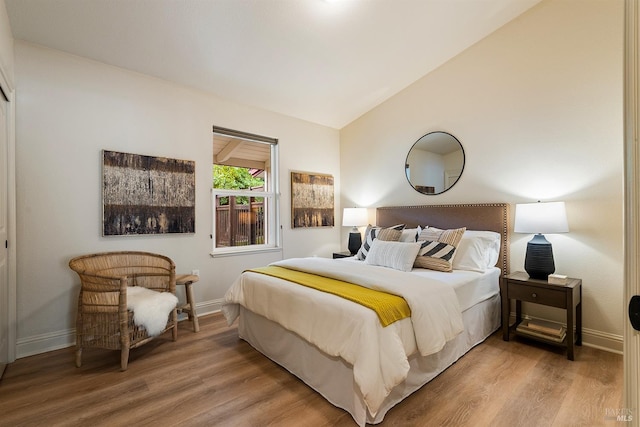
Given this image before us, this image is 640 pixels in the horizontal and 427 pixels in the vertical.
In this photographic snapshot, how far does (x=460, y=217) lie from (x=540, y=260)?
3.00 feet

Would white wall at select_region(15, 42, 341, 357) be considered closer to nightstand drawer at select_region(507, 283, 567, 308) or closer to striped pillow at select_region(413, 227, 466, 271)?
striped pillow at select_region(413, 227, 466, 271)

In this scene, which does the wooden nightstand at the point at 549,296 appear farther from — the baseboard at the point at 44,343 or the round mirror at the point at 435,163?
the baseboard at the point at 44,343

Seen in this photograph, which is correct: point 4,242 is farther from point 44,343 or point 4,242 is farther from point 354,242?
point 354,242

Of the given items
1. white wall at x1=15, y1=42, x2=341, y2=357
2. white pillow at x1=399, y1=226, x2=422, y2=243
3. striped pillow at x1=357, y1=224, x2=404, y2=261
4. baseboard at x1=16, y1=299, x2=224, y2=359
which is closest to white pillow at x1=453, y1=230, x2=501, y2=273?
white pillow at x1=399, y1=226, x2=422, y2=243

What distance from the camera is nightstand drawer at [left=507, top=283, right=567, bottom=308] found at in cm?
237

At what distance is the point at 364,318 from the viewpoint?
164cm

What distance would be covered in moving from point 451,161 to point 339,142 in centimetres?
198

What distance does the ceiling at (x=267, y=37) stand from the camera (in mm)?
Result: 2377

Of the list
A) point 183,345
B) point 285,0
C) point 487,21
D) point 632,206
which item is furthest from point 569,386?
point 285,0

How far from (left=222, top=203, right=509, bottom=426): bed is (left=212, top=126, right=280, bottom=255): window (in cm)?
124

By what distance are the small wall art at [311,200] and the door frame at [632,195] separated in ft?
12.3

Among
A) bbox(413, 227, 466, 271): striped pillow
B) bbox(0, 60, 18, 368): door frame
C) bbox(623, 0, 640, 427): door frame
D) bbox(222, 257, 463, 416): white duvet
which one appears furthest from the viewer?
bbox(413, 227, 466, 271): striped pillow

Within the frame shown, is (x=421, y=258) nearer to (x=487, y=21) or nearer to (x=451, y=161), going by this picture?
(x=451, y=161)

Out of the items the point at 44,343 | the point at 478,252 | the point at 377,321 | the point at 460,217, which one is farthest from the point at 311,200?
the point at 44,343
